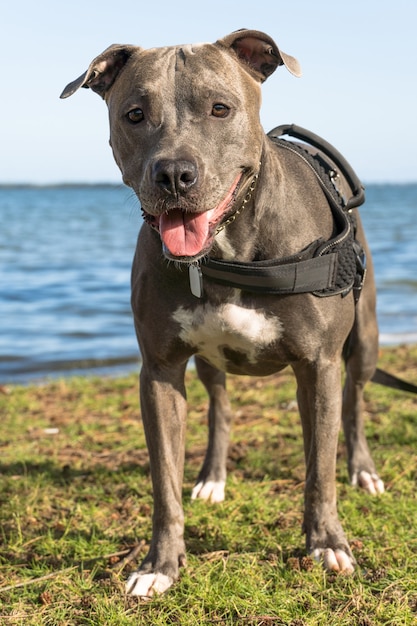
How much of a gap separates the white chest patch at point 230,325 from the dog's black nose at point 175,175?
64cm

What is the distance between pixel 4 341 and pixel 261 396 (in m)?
4.00

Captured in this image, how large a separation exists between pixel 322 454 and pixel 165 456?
655 mm

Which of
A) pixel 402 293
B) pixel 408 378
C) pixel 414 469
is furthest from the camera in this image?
pixel 402 293

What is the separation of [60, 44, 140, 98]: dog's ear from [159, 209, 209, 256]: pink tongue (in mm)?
659

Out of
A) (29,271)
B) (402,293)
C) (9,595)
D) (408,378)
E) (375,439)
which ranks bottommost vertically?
(29,271)

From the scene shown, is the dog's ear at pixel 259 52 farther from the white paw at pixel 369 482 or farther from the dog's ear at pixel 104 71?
the white paw at pixel 369 482

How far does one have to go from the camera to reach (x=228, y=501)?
4.26m

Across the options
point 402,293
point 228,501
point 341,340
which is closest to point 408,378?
point 228,501

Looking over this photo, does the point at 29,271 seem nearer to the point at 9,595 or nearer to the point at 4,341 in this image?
the point at 4,341

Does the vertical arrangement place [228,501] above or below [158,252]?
below

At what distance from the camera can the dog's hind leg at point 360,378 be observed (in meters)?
4.31

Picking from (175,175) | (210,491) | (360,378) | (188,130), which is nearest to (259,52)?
(188,130)

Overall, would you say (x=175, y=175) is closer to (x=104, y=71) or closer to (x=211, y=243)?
(x=211, y=243)

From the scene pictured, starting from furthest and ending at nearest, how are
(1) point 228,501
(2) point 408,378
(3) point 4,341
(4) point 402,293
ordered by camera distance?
(4) point 402,293 < (3) point 4,341 < (2) point 408,378 < (1) point 228,501
